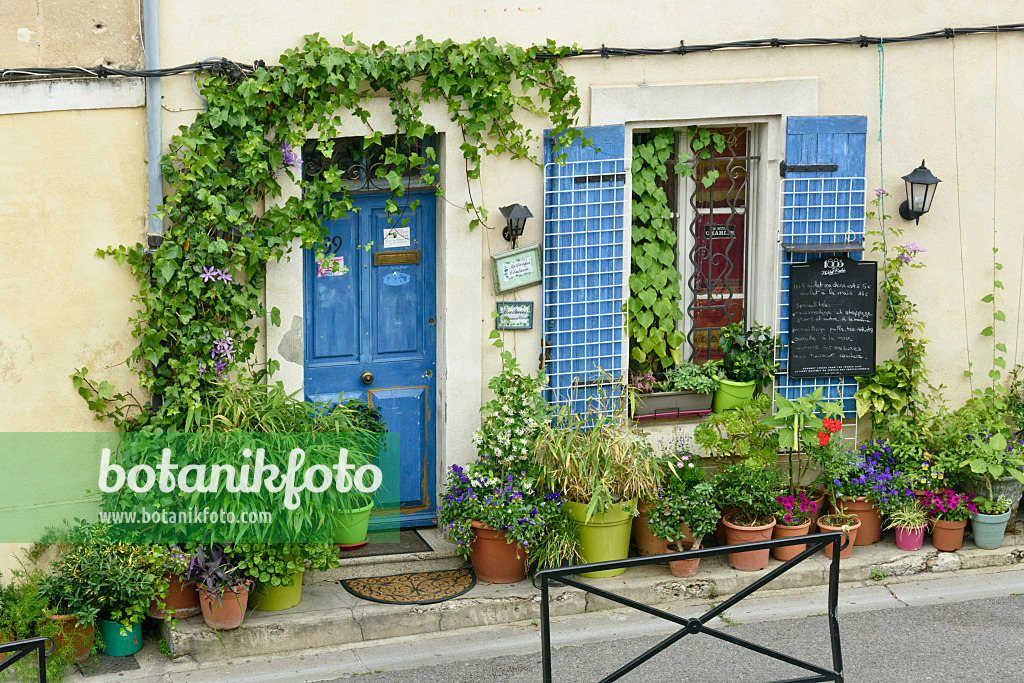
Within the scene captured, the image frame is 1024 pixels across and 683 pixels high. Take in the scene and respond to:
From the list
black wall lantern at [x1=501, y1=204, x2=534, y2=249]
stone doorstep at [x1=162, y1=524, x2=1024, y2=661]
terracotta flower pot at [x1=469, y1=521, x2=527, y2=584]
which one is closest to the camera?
stone doorstep at [x1=162, y1=524, x2=1024, y2=661]

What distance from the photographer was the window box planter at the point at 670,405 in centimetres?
722

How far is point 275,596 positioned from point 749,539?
293 cm

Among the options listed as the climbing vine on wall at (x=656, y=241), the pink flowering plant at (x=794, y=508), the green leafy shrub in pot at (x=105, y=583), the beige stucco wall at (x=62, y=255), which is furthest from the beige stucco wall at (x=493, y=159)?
the pink flowering plant at (x=794, y=508)

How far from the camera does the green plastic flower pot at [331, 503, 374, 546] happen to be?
6.49 meters

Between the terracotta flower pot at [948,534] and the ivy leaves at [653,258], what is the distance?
6.79 ft

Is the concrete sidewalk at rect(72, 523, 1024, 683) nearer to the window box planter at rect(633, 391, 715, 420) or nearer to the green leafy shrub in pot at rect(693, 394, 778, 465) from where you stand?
the green leafy shrub in pot at rect(693, 394, 778, 465)

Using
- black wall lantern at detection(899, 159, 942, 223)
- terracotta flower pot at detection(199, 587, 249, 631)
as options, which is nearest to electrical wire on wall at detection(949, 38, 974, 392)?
black wall lantern at detection(899, 159, 942, 223)

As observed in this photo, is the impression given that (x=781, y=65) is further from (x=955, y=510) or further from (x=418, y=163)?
(x=955, y=510)

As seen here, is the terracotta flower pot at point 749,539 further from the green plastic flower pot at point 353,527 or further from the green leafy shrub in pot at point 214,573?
the green leafy shrub in pot at point 214,573

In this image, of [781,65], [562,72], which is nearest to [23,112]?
[562,72]

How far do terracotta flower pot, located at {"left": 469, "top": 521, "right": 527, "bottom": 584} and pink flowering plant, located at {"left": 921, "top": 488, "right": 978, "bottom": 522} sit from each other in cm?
277

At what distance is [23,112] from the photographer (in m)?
5.76

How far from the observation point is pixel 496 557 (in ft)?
21.2

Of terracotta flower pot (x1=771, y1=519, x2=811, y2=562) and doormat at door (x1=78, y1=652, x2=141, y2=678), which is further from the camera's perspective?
terracotta flower pot (x1=771, y1=519, x2=811, y2=562)
